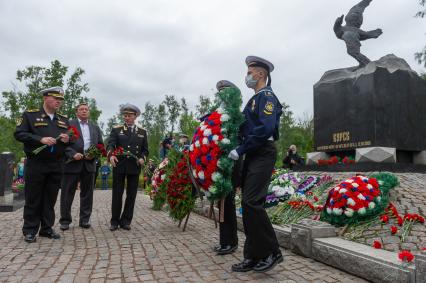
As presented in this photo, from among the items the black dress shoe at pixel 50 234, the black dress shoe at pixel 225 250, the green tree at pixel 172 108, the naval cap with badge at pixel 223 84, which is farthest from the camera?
the green tree at pixel 172 108

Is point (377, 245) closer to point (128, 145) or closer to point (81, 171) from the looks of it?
point (128, 145)

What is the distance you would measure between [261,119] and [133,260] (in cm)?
209

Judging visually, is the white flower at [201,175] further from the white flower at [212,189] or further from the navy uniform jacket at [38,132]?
the navy uniform jacket at [38,132]

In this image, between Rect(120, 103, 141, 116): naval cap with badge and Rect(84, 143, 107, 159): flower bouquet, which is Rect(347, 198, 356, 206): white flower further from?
Rect(84, 143, 107, 159): flower bouquet

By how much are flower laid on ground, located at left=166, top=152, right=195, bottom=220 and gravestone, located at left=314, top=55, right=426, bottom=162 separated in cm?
456

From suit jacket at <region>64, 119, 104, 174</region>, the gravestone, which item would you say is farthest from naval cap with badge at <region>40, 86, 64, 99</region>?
the gravestone

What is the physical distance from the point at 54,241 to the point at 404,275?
4.33 m

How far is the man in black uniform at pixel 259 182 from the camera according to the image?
377 centimetres

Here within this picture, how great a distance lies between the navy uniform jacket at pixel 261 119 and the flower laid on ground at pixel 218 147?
28 centimetres

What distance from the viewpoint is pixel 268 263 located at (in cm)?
376

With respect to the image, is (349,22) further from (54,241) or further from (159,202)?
(54,241)

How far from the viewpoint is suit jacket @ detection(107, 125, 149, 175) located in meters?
6.49

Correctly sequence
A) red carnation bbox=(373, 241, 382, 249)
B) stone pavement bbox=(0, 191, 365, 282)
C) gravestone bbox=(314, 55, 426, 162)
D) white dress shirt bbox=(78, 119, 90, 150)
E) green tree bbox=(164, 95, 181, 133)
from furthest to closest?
green tree bbox=(164, 95, 181, 133), gravestone bbox=(314, 55, 426, 162), white dress shirt bbox=(78, 119, 90, 150), red carnation bbox=(373, 241, 382, 249), stone pavement bbox=(0, 191, 365, 282)

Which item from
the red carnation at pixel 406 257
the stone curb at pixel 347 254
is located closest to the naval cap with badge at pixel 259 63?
the stone curb at pixel 347 254
